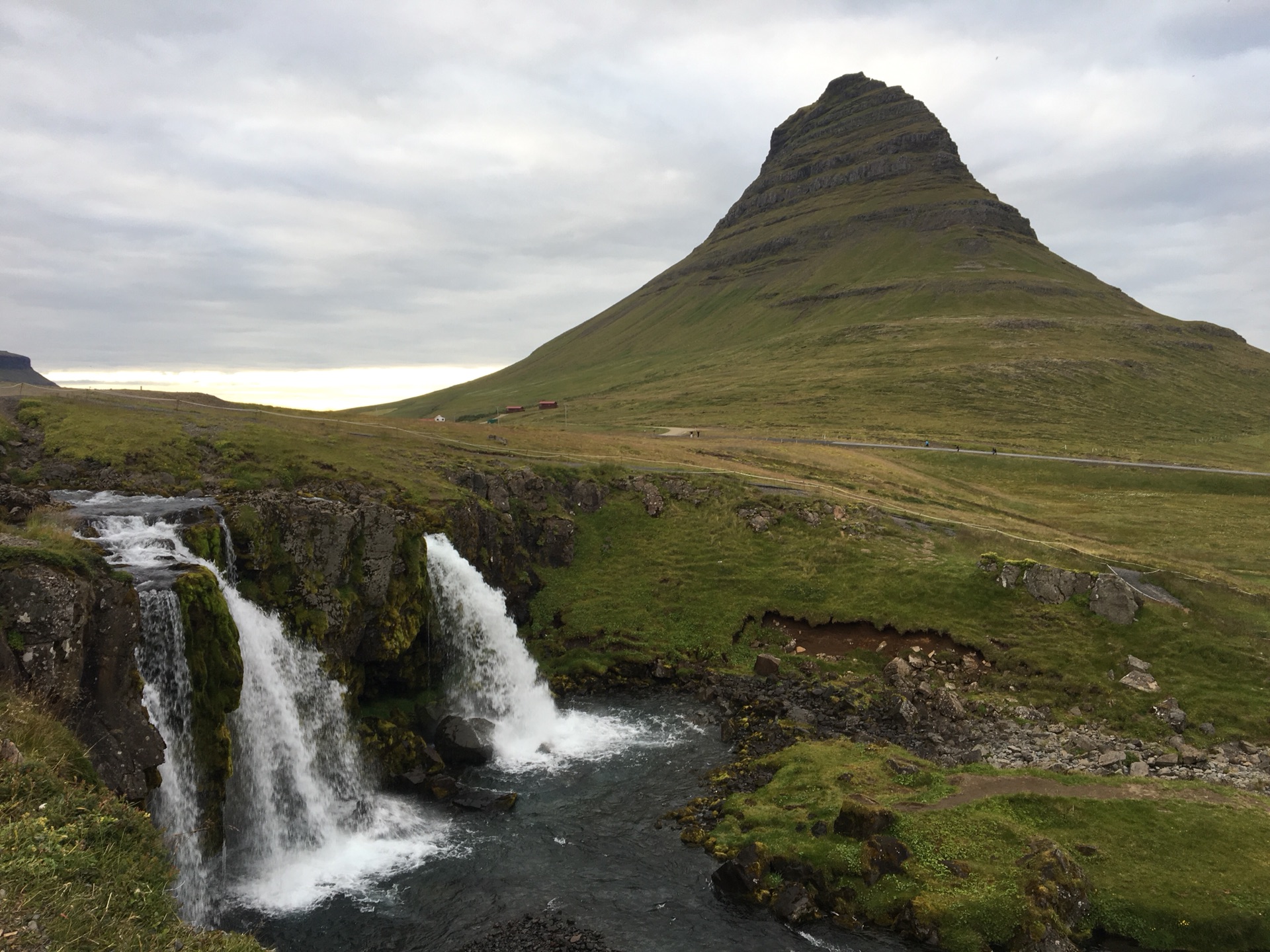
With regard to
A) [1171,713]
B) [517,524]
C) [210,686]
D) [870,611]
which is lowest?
[1171,713]

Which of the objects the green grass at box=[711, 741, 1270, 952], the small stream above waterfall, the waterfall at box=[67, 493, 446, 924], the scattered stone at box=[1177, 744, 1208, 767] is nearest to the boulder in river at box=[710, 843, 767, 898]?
the small stream above waterfall

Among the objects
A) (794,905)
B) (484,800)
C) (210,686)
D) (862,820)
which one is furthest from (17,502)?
(862,820)

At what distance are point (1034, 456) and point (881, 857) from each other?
9590 cm

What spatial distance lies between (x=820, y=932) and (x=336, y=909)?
15.9m

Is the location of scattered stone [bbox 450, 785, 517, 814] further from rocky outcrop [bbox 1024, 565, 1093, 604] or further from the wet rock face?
rocky outcrop [bbox 1024, 565, 1093, 604]

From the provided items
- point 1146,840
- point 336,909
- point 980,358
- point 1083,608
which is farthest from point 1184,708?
point 980,358

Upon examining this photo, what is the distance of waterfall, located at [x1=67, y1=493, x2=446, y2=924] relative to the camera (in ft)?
78.9

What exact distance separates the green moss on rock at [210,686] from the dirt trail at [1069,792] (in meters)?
24.9

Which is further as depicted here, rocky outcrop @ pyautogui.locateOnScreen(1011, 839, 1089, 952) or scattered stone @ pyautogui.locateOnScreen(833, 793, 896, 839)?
scattered stone @ pyautogui.locateOnScreen(833, 793, 896, 839)

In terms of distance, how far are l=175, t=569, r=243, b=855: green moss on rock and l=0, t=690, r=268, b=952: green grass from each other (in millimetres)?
7242

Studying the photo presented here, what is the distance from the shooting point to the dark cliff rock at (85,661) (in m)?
19.6

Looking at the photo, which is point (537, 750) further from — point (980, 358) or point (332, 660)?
point (980, 358)

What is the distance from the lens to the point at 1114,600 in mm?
44406

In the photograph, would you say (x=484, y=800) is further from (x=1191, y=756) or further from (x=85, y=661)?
(x=1191, y=756)
